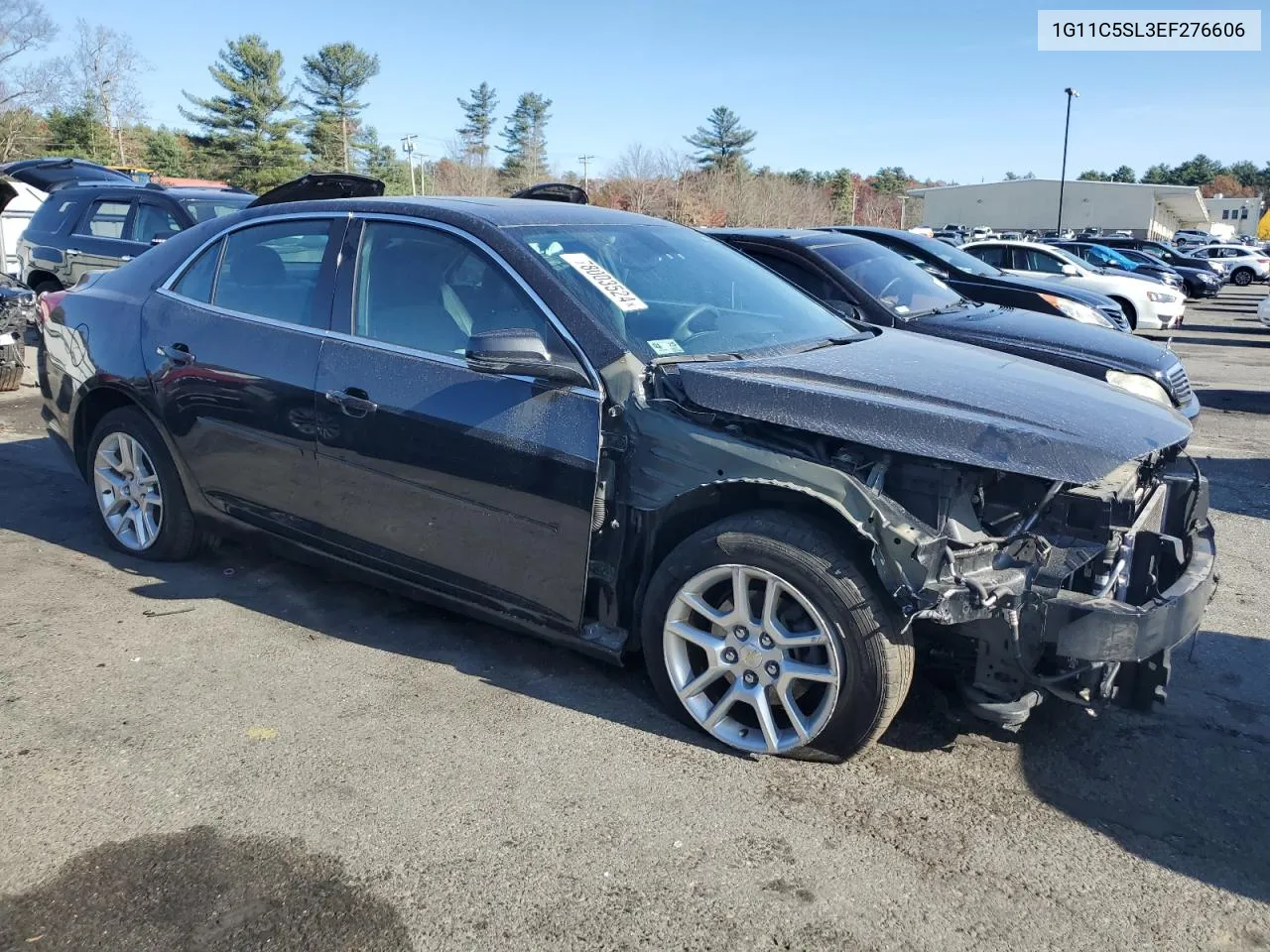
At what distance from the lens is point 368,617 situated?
14.4ft

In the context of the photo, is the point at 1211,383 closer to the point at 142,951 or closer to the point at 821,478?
the point at 821,478

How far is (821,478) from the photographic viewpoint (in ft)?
10.0

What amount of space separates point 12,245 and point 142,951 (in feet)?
50.4

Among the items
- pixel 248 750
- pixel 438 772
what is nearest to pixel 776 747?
pixel 438 772

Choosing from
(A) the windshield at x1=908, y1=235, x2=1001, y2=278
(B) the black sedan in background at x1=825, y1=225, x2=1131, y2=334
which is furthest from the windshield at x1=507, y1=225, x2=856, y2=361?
(A) the windshield at x1=908, y1=235, x2=1001, y2=278

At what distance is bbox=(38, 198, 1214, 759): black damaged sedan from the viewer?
3008 mm

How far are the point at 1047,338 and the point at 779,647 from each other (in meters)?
4.40

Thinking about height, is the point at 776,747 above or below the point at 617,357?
below

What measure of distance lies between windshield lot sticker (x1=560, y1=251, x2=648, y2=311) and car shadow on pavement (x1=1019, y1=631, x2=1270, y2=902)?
6.63ft

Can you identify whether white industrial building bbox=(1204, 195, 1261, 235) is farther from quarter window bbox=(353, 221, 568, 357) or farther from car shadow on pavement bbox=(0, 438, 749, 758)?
quarter window bbox=(353, 221, 568, 357)

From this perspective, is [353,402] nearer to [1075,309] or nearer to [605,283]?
[605,283]

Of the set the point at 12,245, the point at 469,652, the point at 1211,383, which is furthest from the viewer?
the point at 12,245

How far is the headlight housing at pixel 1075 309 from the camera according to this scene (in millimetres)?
9562

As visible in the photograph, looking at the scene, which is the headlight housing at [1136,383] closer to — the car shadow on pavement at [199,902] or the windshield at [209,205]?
the car shadow on pavement at [199,902]
